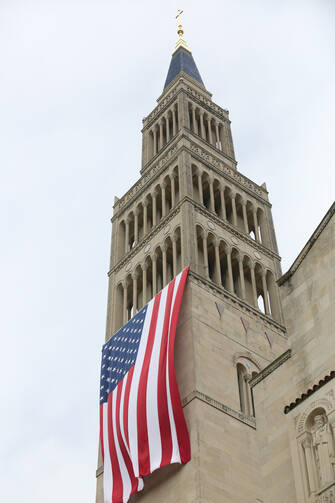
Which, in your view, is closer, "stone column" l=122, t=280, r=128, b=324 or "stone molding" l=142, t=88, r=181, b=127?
"stone column" l=122, t=280, r=128, b=324

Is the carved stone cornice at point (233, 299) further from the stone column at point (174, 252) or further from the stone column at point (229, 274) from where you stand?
the stone column at point (174, 252)

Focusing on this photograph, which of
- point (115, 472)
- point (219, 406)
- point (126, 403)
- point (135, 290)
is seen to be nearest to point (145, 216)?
point (135, 290)

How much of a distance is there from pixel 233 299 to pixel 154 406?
8722mm

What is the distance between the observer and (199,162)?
4725cm

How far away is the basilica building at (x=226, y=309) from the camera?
2034 centimetres

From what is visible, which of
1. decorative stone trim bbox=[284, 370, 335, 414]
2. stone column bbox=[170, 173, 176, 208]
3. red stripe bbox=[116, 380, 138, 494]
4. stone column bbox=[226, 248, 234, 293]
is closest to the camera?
decorative stone trim bbox=[284, 370, 335, 414]

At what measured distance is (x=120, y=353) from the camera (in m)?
38.5

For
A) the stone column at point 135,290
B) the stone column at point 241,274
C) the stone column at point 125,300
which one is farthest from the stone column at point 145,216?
the stone column at point 241,274

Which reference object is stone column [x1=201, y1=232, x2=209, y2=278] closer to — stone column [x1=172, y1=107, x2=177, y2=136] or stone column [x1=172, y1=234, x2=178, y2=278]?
stone column [x1=172, y1=234, x2=178, y2=278]

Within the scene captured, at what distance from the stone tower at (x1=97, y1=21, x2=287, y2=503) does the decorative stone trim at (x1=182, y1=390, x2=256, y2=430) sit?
0.17ft

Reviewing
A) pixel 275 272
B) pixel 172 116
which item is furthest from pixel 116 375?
pixel 172 116

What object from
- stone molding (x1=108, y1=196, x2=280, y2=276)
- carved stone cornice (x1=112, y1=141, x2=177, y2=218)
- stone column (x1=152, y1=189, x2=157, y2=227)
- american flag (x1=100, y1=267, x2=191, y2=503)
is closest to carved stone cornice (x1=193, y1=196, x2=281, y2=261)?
stone molding (x1=108, y1=196, x2=280, y2=276)

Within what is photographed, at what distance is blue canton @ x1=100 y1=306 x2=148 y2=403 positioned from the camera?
122 feet

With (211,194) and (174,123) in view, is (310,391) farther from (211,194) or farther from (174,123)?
(174,123)
